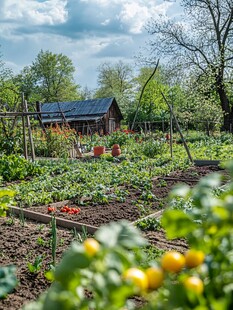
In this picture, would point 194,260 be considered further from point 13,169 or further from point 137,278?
point 13,169

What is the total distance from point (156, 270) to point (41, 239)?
11.2ft

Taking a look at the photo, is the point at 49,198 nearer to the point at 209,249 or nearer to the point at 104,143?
the point at 209,249

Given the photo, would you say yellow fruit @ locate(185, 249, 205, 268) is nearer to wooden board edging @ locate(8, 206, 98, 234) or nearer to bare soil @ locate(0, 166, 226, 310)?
bare soil @ locate(0, 166, 226, 310)

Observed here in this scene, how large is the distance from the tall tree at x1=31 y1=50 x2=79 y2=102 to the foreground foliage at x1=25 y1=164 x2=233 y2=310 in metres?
50.9

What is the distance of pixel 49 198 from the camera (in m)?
6.21

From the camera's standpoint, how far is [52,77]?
52125 mm

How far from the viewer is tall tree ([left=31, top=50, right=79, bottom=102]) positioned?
5112 centimetres

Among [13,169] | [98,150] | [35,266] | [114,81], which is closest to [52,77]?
[114,81]

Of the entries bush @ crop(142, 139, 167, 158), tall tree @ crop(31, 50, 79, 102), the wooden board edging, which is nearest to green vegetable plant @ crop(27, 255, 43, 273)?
the wooden board edging

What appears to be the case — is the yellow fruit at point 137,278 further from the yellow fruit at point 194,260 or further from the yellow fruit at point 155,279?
the yellow fruit at point 194,260

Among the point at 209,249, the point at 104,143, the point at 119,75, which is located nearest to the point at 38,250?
the point at 209,249

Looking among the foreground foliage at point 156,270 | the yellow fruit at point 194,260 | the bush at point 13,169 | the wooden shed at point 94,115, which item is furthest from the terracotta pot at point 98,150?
the wooden shed at point 94,115

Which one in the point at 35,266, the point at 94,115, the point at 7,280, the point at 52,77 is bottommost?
the point at 35,266

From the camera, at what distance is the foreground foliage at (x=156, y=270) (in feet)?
2.38
